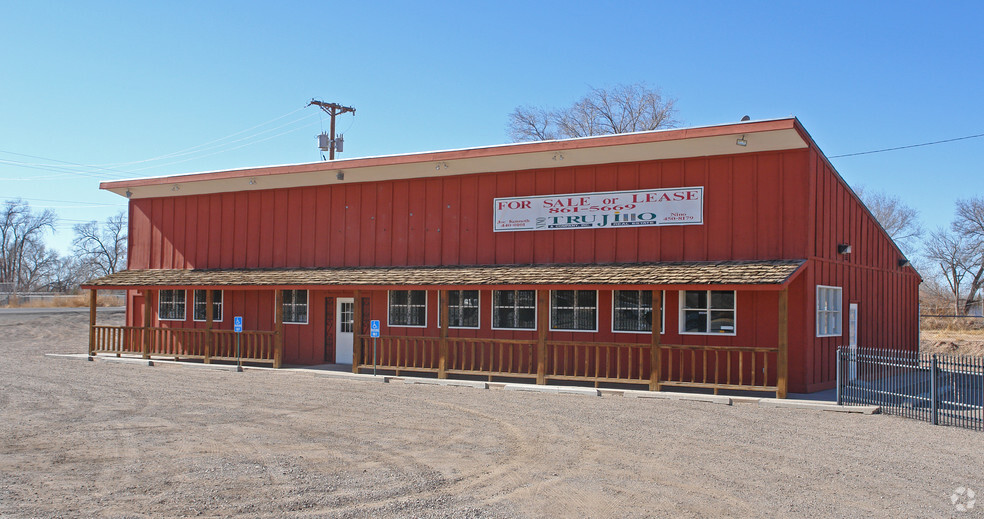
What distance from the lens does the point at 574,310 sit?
57.6 ft

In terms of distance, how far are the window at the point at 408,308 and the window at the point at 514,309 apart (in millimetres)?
2027

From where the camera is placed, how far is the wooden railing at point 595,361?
15375mm

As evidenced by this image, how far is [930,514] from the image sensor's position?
22.5 feet

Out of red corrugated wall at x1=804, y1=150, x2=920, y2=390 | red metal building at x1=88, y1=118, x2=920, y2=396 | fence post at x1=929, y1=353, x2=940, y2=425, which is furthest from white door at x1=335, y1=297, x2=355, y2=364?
fence post at x1=929, y1=353, x2=940, y2=425

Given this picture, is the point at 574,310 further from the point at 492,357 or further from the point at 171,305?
the point at 171,305

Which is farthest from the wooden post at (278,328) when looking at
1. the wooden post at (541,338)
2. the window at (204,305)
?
the wooden post at (541,338)

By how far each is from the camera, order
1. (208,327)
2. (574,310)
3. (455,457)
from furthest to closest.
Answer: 1. (208,327)
2. (574,310)
3. (455,457)

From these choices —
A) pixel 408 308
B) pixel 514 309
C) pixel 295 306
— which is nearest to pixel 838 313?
pixel 514 309

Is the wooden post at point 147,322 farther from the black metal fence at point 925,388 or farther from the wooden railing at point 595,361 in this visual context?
the black metal fence at point 925,388

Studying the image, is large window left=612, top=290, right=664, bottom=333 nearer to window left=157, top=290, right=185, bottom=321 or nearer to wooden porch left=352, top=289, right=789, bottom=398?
wooden porch left=352, top=289, right=789, bottom=398

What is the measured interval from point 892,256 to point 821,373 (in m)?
7.36

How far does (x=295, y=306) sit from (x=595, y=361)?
8846 mm

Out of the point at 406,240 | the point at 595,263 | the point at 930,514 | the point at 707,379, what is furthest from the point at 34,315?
the point at 930,514

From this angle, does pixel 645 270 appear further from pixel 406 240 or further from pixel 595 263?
pixel 406 240
